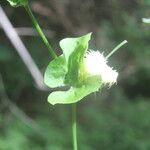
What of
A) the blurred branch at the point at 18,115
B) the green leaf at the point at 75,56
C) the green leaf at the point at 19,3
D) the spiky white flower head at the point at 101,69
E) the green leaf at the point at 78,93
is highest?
the blurred branch at the point at 18,115

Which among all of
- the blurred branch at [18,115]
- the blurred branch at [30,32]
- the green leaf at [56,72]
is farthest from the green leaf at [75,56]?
the blurred branch at [30,32]

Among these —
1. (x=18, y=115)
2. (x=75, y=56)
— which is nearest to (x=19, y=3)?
(x=75, y=56)

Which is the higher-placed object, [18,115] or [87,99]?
[87,99]

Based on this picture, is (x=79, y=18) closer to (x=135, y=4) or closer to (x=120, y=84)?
(x=135, y=4)

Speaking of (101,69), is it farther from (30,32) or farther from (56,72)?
(30,32)

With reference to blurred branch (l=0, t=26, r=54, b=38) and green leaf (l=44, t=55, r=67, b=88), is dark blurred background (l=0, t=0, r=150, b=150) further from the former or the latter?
green leaf (l=44, t=55, r=67, b=88)

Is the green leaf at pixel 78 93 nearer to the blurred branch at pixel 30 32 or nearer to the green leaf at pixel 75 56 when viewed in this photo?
the green leaf at pixel 75 56
